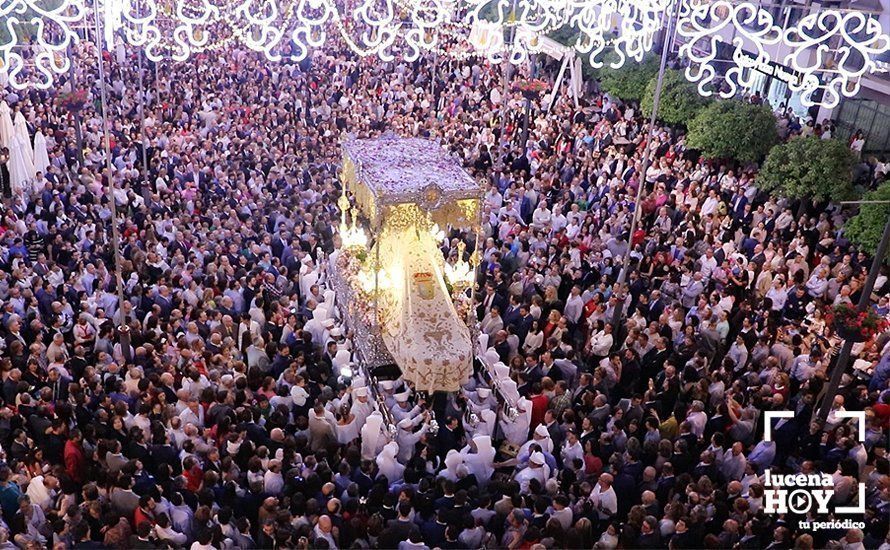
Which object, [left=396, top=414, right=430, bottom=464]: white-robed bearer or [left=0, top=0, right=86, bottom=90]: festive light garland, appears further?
[left=0, top=0, right=86, bottom=90]: festive light garland

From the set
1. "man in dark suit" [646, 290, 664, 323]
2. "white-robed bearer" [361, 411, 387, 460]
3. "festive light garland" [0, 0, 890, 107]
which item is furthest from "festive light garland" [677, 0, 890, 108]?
"white-robed bearer" [361, 411, 387, 460]

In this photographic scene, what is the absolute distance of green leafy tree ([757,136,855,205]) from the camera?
12.5m

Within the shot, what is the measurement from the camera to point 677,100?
1658 centimetres

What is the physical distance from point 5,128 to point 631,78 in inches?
543

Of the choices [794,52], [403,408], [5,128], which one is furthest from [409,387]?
[5,128]

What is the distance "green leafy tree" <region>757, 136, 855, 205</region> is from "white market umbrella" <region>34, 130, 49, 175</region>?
13.5 m

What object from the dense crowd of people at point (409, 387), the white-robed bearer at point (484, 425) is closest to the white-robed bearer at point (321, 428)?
the dense crowd of people at point (409, 387)

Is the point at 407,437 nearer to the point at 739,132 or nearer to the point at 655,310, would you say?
the point at 655,310

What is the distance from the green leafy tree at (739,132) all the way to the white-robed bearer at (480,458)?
9.15 m

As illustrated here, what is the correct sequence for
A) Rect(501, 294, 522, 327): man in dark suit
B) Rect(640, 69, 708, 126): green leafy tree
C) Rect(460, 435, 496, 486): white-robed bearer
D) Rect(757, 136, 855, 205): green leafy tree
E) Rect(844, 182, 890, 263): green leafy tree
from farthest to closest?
Rect(640, 69, 708, 126): green leafy tree < Rect(757, 136, 855, 205): green leafy tree < Rect(844, 182, 890, 263): green leafy tree < Rect(501, 294, 522, 327): man in dark suit < Rect(460, 435, 496, 486): white-robed bearer

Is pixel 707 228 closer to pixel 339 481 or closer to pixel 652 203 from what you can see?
pixel 652 203

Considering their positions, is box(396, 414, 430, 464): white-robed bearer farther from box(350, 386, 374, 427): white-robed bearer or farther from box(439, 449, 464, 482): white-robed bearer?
box(439, 449, 464, 482): white-robed bearer

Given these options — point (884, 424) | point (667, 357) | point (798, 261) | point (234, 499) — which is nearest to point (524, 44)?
point (798, 261)

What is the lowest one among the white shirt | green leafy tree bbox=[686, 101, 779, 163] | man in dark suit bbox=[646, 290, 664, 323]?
the white shirt
